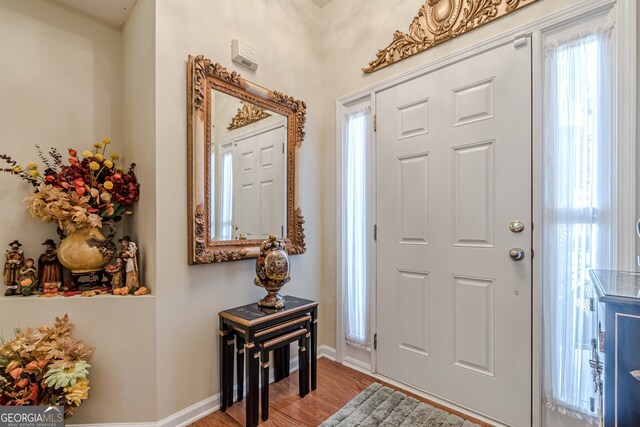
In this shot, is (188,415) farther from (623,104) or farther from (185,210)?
(623,104)

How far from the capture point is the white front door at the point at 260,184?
80.0 inches

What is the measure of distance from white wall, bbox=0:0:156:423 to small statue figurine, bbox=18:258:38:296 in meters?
0.07

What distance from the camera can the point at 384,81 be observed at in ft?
7.16

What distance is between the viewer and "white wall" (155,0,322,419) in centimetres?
165

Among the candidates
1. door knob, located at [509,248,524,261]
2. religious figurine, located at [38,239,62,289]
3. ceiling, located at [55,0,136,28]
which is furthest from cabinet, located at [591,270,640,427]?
ceiling, located at [55,0,136,28]

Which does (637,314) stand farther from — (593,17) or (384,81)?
(384,81)

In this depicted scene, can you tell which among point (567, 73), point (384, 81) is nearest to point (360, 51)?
point (384, 81)

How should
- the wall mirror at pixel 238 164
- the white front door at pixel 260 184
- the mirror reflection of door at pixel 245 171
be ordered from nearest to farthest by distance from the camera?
1. the wall mirror at pixel 238 164
2. the mirror reflection of door at pixel 245 171
3. the white front door at pixel 260 184

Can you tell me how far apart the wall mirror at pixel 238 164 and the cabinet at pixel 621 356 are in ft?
5.71

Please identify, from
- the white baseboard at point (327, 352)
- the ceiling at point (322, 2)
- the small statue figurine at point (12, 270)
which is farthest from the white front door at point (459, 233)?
the small statue figurine at point (12, 270)

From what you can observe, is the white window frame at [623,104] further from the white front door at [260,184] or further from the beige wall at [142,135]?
the white front door at [260,184]

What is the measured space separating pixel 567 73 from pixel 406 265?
1.37 metres

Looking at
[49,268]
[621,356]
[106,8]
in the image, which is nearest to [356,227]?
[621,356]
